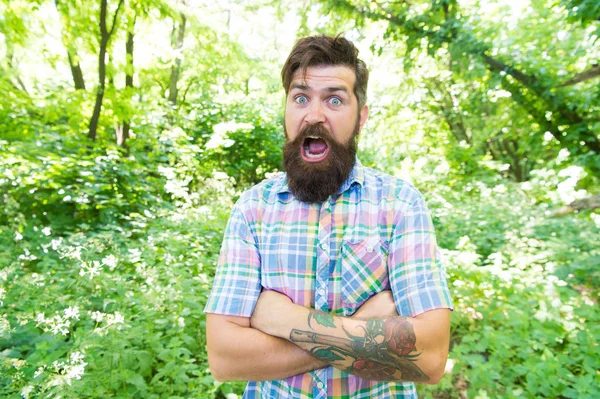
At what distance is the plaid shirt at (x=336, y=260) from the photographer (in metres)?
1.42

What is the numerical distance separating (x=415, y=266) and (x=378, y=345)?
1.10ft

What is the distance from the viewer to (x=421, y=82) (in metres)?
11.6

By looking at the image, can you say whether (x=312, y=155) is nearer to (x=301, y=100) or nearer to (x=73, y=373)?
(x=301, y=100)

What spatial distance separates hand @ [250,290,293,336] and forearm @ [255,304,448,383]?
0.30 feet

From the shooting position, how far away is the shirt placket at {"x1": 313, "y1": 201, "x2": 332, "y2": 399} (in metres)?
1.41

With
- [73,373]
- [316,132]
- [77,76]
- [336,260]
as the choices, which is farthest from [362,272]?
[77,76]

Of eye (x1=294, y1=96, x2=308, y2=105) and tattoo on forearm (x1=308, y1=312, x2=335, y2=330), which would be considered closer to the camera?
tattoo on forearm (x1=308, y1=312, x2=335, y2=330)

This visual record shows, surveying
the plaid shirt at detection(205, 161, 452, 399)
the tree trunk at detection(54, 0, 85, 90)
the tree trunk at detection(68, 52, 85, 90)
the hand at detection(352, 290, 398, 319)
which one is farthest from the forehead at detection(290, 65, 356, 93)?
the tree trunk at detection(68, 52, 85, 90)

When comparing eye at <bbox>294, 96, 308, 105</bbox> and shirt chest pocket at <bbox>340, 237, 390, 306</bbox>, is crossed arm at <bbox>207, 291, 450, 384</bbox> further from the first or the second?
eye at <bbox>294, 96, 308, 105</bbox>

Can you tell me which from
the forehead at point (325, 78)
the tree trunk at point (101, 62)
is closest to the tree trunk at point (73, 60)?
the tree trunk at point (101, 62)

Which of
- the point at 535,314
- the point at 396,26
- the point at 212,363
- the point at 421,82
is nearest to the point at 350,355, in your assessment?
the point at 212,363

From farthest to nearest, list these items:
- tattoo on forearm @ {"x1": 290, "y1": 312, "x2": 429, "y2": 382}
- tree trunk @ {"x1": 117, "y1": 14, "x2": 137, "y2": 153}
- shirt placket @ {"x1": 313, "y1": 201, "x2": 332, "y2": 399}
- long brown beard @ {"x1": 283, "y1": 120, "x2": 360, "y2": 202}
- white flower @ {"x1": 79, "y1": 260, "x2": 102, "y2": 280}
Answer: tree trunk @ {"x1": 117, "y1": 14, "x2": 137, "y2": 153}, white flower @ {"x1": 79, "y1": 260, "x2": 102, "y2": 280}, long brown beard @ {"x1": 283, "y1": 120, "x2": 360, "y2": 202}, shirt placket @ {"x1": 313, "y1": 201, "x2": 332, "y2": 399}, tattoo on forearm @ {"x1": 290, "y1": 312, "x2": 429, "y2": 382}

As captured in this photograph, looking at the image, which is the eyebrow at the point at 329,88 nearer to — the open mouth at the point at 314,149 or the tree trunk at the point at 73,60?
the open mouth at the point at 314,149

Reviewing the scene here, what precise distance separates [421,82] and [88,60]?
31.5 ft
